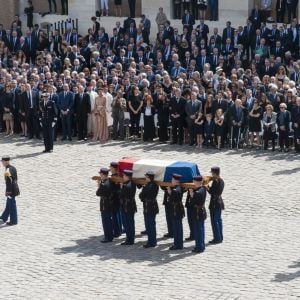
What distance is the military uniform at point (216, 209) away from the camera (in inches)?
763

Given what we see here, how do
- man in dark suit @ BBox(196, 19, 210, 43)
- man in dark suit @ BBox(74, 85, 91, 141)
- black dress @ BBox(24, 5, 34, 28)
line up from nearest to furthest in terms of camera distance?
man in dark suit @ BBox(74, 85, 91, 141), man in dark suit @ BBox(196, 19, 210, 43), black dress @ BBox(24, 5, 34, 28)

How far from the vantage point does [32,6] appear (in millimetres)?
39562

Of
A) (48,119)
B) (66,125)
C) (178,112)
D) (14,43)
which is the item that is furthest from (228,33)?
(48,119)

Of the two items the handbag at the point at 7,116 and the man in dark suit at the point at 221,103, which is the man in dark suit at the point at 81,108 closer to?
the handbag at the point at 7,116

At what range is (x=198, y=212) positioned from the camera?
1897 cm

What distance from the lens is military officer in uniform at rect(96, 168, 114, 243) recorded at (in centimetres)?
1959

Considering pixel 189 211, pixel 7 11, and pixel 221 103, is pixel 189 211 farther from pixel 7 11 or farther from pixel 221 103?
pixel 7 11

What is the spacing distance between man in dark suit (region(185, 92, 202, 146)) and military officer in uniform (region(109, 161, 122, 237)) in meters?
7.48

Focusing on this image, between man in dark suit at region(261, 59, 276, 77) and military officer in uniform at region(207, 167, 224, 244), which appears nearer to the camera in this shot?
military officer in uniform at region(207, 167, 224, 244)

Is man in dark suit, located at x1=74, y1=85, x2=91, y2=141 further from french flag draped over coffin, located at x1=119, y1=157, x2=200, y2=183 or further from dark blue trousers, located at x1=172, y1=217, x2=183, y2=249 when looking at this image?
dark blue trousers, located at x1=172, y1=217, x2=183, y2=249

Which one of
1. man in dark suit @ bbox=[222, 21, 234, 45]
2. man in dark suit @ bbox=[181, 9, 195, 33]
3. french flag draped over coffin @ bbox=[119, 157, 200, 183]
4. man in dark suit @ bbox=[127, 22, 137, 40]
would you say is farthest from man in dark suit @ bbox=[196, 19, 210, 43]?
french flag draped over coffin @ bbox=[119, 157, 200, 183]

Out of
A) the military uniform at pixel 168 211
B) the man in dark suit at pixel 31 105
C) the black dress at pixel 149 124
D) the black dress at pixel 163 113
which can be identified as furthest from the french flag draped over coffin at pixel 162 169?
the man in dark suit at pixel 31 105

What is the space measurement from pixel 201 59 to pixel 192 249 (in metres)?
13.6

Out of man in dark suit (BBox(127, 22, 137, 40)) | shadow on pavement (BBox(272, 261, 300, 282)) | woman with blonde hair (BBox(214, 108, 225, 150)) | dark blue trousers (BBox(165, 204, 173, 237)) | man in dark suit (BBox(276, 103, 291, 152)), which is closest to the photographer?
shadow on pavement (BBox(272, 261, 300, 282))
